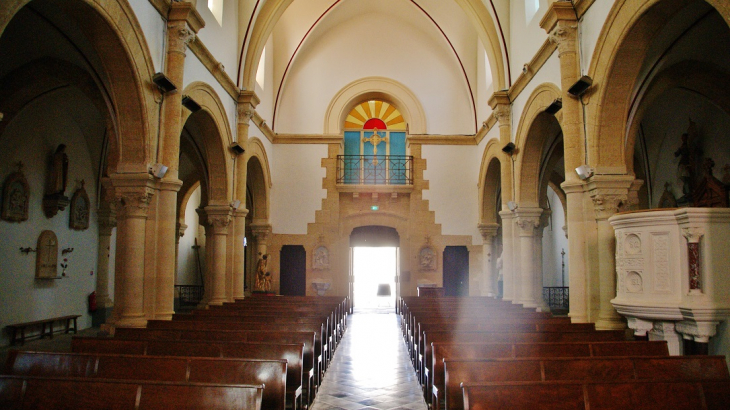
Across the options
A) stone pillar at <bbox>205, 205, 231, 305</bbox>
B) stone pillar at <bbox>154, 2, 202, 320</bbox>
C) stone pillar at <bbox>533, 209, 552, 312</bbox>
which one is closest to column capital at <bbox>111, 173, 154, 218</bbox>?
stone pillar at <bbox>154, 2, 202, 320</bbox>

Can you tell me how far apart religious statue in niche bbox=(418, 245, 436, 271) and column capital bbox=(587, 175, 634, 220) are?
402 inches

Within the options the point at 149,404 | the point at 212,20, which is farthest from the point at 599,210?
the point at 212,20

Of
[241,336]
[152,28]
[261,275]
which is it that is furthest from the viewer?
[261,275]

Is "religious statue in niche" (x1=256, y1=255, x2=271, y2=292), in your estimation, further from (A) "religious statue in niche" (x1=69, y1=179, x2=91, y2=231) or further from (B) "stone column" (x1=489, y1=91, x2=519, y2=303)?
(B) "stone column" (x1=489, y1=91, x2=519, y2=303)

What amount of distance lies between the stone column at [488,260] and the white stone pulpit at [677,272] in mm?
11271

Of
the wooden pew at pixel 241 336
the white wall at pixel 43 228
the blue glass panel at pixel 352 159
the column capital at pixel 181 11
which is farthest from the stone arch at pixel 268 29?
the wooden pew at pixel 241 336

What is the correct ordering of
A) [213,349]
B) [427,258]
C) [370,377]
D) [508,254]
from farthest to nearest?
[427,258] → [508,254] → [370,377] → [213,349]

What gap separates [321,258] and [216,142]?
6928mm

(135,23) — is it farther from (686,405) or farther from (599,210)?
(686,405)

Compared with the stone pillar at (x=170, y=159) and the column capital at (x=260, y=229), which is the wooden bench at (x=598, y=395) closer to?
the stone pillar at (x=170, y=159)

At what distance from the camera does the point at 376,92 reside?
19.6 meters

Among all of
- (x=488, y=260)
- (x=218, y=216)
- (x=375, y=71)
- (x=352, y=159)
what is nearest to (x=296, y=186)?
(x=352, y=159)

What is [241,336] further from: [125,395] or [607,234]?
[607,234]

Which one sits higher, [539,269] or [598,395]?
[539,269]
